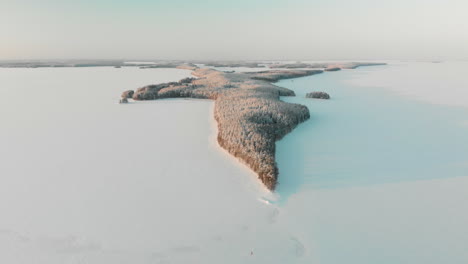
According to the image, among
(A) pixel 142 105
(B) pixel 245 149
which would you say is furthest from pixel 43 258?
(A) pixel 142 105

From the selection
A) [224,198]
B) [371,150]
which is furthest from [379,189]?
[224,198]

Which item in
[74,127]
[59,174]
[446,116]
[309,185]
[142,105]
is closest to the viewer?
[309,185]

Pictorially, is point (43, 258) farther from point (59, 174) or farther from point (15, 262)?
point (59, 174)

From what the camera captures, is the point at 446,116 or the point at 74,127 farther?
the point at 446,116

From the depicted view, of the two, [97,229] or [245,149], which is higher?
[245,149]

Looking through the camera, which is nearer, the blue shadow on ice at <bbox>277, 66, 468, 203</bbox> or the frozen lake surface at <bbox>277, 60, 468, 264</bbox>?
the frozen lake surface at <bbox>277, 60, 468, 264</bbox>

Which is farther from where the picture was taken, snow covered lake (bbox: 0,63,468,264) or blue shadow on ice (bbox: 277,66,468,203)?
blue shadow on ice (bbox: 277,66,468,203)

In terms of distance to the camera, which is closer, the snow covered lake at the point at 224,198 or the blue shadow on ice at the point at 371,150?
the snow covered lake at the point at 224,198

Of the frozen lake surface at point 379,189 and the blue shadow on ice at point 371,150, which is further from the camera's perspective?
the blue shadow on ice at point 371,150
